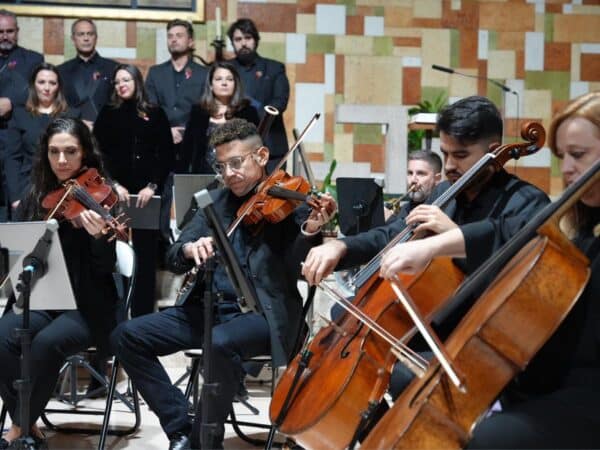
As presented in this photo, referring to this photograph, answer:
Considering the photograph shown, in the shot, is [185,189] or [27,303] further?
[185,189]

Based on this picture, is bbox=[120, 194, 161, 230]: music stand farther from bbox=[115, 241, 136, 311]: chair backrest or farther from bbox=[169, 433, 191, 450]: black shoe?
bbox=[169, 433, 191, 450]: black shoe

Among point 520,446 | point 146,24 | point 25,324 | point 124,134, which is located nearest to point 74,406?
point 25,324

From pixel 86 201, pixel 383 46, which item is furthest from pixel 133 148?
pixel 383 46

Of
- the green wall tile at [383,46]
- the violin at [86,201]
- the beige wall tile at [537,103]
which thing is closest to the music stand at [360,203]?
the violin at [86,201]

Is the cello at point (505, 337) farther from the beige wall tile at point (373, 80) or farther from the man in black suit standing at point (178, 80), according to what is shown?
the beige wall tile at point (373, 80)

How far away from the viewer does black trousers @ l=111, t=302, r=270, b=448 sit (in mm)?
3006

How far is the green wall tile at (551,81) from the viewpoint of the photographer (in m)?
7.28

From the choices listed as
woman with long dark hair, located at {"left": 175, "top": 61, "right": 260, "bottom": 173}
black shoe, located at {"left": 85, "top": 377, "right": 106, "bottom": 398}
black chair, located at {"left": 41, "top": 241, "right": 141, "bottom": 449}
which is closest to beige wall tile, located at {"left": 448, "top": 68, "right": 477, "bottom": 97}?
woman with long dark hair, located at {"left": 175, "top": 61, "right": 260, "bottom": 173}

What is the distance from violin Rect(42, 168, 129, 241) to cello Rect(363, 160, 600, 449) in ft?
5.54

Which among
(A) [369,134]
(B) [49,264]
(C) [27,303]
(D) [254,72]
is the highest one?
(D) [254,72]

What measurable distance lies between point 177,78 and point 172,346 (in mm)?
3074

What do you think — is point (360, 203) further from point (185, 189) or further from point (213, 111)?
point (213, 111)

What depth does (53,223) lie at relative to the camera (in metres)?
2.77

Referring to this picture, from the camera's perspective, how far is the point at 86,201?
10.5 ft
